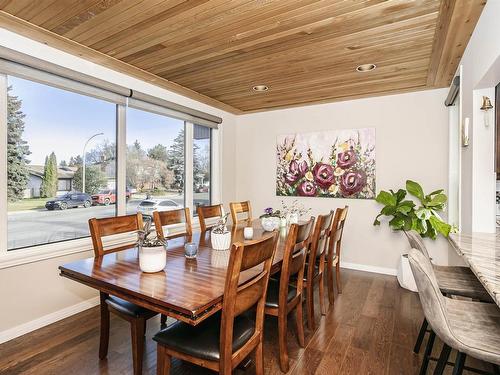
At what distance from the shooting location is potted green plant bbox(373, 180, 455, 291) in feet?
10.9

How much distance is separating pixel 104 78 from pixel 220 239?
7.01 feet

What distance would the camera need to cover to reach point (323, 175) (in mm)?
4359

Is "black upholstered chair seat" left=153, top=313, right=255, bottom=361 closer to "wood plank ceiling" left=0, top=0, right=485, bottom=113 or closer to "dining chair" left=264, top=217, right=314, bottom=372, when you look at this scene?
"dining chair" left=264, top=217, right=314, bottom=372

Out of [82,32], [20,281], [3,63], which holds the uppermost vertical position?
[82,32]

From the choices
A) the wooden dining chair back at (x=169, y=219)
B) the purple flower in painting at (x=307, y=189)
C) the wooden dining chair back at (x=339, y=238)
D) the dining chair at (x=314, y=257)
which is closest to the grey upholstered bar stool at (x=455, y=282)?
the dining chair at (x=314, y=257)

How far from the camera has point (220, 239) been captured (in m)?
2.22

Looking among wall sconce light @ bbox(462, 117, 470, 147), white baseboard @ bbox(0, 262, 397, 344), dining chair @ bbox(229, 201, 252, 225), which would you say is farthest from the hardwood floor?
wall sconce light @ bbox(462, 117, 470, 147)

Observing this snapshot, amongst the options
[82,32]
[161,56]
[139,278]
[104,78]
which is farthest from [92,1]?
[139,278]

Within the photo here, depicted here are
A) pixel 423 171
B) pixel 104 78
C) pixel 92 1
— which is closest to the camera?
pixel 92 1

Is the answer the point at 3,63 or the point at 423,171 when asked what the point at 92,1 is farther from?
the point at 423,171

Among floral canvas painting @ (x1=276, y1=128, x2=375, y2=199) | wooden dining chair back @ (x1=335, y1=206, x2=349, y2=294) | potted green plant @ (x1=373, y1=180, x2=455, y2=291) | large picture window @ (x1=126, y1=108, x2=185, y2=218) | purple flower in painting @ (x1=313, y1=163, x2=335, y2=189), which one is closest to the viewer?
wooden dining chair back @ (x1=335, y1=206, x2=349, y2=294)

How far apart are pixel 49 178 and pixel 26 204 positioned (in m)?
0.30

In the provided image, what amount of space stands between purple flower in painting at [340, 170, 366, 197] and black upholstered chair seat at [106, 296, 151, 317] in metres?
3.19

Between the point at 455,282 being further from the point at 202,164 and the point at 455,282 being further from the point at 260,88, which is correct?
the point at 202,164
